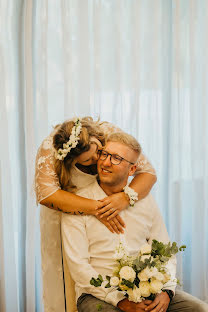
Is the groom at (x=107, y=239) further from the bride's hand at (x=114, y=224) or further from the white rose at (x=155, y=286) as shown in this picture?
the white rose at (x=155, y=286)

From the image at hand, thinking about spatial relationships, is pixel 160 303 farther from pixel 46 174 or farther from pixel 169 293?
pixel 46 174

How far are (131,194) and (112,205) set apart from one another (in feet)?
0.38

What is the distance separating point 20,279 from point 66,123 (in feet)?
4.60

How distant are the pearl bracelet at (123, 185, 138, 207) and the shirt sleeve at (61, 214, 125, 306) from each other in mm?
244

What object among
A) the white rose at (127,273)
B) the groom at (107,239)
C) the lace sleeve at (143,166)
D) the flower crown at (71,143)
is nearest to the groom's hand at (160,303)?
the groom at (107,239)

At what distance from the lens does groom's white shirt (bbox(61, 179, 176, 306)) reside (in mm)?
1987

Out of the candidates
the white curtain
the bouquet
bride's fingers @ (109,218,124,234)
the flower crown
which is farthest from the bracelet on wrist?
the white curtain

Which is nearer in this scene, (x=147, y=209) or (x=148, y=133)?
(x=147, y=209)

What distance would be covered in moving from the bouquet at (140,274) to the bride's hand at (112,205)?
23cm

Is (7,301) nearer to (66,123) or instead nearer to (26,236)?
(26,236)

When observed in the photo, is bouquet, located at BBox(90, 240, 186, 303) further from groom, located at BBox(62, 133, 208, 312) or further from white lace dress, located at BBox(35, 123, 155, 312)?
white lace dress, located at BBox(35, 123, 155, 312)

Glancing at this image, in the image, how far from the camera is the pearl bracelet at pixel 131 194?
2.12 metres

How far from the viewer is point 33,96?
2.78 m

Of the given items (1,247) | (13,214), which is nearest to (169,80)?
(13,214)
